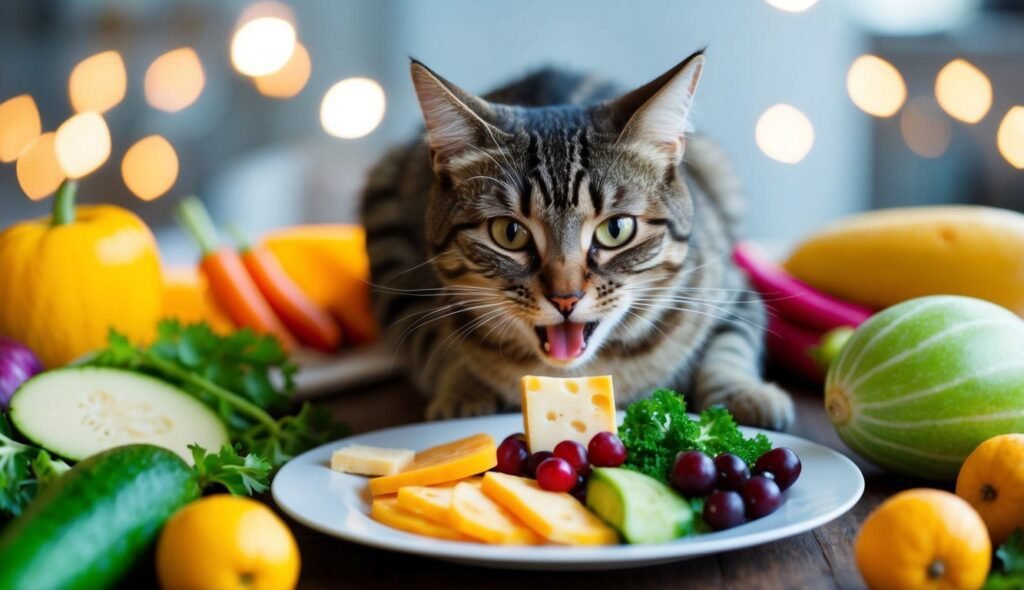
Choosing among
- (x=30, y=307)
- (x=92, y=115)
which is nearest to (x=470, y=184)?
(x=30, y=307)

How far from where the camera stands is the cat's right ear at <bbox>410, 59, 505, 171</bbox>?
125cm

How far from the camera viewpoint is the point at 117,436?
1151mm

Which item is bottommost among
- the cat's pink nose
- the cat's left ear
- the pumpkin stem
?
the cat's pink nose

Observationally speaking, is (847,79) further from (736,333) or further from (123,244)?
(123,244)

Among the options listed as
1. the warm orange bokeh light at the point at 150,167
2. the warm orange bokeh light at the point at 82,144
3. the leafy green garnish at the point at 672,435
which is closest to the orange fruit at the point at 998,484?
the leafy green garnish at the point at 672,435

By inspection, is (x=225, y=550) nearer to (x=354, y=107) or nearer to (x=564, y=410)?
(x=564, y=410)

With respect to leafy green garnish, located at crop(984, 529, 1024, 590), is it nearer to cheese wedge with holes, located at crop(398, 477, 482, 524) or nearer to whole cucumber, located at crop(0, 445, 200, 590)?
cheese wedge with holes, located at crop(398, 477, 482, 524)

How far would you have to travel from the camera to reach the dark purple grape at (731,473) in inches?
38.3

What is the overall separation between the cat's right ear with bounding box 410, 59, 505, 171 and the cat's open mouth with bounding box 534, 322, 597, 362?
0.87 feet

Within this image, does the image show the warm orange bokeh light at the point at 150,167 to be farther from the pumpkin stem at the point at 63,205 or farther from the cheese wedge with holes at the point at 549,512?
the cheese wedge with holes at the point at 549,512

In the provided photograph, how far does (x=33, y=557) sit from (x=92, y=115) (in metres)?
2.64

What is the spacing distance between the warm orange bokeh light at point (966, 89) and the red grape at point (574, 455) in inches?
105

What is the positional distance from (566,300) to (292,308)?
2.61 ft

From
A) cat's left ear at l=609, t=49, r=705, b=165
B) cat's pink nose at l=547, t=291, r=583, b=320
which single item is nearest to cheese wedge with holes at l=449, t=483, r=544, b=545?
cat's pink nose at l=547, t=291, r=583, b=320
